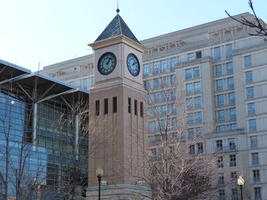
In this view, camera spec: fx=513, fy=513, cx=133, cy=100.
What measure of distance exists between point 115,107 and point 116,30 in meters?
7.64

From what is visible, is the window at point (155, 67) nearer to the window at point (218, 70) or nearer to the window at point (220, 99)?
the window at point (218, 70)

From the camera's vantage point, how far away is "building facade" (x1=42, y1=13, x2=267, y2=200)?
87.6 metres

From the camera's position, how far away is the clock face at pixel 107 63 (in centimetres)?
4875

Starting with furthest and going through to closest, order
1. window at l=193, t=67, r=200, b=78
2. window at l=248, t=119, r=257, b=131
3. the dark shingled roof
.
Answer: window at l=193, t=67, r=200, b=78 → window at l=248, t=119, r=257, b=131 → the dark shingled roof

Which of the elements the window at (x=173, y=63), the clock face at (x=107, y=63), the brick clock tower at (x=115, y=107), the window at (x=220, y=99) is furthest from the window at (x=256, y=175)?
the clock face at (x=107, y=63)

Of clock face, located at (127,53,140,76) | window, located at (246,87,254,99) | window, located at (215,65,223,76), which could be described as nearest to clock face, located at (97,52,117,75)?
clock face, located at (127,53,140,76)

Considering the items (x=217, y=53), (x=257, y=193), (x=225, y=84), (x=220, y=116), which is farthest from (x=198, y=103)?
(x=257, y=193)

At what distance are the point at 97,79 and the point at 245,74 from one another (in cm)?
4842

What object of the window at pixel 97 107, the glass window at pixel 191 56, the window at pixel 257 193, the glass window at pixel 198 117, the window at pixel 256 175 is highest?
the glass window at pixel 191 56

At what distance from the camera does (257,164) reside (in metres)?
86.6

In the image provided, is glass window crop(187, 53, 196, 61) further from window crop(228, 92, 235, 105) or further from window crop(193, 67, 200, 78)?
window crop(228, 92, 235, 105)

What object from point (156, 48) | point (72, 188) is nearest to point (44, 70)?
point (156, 48)

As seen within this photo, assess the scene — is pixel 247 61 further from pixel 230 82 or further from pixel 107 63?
pixel 107 63

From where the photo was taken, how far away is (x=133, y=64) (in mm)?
50375
